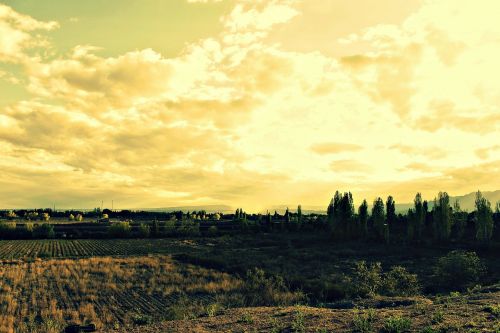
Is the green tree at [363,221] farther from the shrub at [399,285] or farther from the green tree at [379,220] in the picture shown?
the shrub at [399,285]

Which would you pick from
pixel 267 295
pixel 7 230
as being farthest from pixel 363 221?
pixel 7 230

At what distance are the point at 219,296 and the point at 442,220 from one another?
74686mm

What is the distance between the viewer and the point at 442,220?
95.6 m

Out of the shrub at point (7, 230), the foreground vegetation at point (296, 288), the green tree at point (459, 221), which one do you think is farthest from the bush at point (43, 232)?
the green tree at point (459, 221)

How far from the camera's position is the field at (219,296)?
63.0ft

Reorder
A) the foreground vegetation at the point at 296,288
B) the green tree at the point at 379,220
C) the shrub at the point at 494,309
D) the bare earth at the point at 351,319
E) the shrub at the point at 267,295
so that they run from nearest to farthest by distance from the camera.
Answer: the bare earth at the point at 351,319 < the shrub at the point at 494,309 < the foreground vegetation at the point at 296,288 < the shrub at the point at 267,295 < the green tree at the point at 379,220

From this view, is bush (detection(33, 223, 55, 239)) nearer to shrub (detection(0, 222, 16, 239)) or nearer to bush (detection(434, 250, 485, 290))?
shrub (detection(0, 222, 16, 239))

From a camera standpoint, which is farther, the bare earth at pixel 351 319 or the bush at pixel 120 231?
the bush at pixel 120 231

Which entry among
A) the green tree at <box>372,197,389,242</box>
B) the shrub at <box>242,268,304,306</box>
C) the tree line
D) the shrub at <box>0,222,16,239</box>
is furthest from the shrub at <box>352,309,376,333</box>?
the shrub at <box>0,222,16,239</box>

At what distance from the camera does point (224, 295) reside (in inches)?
1485

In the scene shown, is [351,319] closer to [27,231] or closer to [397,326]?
[397,326]

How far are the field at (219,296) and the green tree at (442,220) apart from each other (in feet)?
36.5

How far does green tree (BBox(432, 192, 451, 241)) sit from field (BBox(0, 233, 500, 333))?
1112 centimetres

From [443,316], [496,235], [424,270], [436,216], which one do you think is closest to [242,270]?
[424,270]
